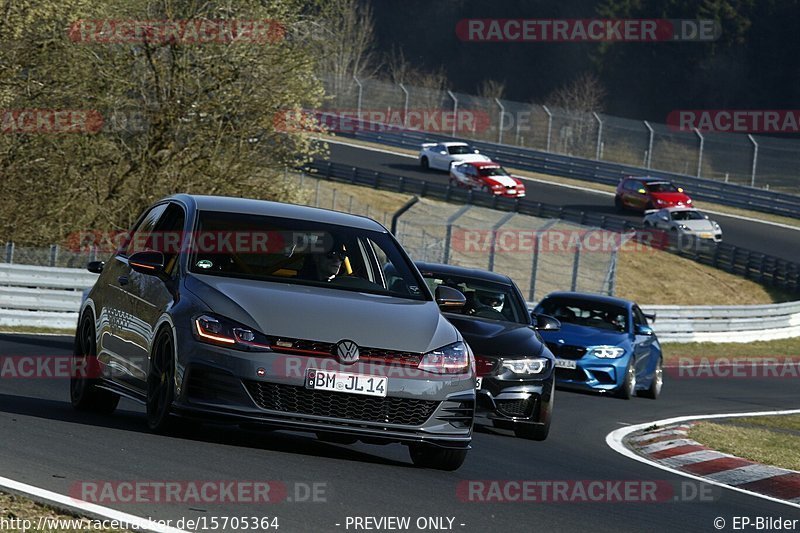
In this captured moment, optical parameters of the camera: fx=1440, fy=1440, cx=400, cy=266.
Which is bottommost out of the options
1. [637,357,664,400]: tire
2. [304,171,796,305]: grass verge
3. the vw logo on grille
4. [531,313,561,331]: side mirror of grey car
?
[304,171,796,305]: grass verge

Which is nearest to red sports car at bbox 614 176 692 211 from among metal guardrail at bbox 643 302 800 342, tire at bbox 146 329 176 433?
metal guardrail at bbox 643 302 800 342

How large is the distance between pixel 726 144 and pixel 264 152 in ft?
128

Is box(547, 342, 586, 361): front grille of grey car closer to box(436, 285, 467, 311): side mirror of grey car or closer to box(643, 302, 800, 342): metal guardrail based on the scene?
box(436, 285, 467, 311): side mirror of grey car

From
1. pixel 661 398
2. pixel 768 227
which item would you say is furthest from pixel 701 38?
pixel 661 398

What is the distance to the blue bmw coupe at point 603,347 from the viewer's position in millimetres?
19047

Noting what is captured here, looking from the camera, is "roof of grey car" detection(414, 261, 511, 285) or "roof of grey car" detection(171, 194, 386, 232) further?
"roof of grey car" detection(414, 261, 511, 285)

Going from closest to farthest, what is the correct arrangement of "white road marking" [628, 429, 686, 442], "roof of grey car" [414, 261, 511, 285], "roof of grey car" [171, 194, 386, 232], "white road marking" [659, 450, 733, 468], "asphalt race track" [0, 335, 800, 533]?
"asphalt race track" [0, 335, 800, 533] → "roof of grey car" [171, 194, 386, 232] → "white road marking" [659, 450, 733, 468] → "white road marking" [628, 429, 686, 442] → "roof of grey car" [414, 261, 511, 285]

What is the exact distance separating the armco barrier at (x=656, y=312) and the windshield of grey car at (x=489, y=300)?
8639 millimetres

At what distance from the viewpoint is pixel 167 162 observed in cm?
2903

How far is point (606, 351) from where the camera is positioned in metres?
19.1

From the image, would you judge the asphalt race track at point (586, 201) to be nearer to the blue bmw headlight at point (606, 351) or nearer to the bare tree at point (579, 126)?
the bare tree at point (579, 126)

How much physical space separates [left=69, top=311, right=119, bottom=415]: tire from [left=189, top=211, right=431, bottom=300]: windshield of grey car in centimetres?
160

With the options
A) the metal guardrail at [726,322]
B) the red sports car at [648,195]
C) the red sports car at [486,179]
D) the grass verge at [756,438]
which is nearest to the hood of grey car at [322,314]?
the grass verge at [756,438]

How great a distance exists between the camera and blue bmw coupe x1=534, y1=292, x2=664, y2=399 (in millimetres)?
19047
